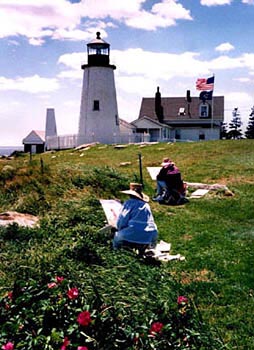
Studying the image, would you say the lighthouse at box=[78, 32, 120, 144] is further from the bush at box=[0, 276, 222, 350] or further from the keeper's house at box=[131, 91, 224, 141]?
the bush at box=[0, 276, 222, 350]

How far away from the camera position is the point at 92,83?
4172 cm

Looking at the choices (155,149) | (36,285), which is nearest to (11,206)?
(36,285)

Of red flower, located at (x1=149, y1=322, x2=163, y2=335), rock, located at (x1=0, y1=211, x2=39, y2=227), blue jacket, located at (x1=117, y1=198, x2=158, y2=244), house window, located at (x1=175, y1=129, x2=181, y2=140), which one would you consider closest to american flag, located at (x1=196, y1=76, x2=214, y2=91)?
house window, located at (x1=175, y1=129, x2=181, y2=140)

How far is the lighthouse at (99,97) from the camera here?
41.4 metres

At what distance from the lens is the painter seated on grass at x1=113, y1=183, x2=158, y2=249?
340 inches

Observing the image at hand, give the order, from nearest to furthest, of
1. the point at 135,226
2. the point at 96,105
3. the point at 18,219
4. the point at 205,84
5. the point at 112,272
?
the point at 112,272 → the point at 135,226 → the point at 18,219 → the point at 96,105 → the point at 205,84

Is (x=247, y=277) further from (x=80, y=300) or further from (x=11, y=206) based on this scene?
(x=11, y=206)

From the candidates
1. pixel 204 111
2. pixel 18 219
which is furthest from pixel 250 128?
pixel 18 219

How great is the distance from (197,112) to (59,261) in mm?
45595

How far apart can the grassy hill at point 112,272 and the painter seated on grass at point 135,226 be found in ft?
1.34

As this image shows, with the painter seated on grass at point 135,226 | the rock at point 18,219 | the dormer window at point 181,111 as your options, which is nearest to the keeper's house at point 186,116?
the dormer window at point 181,111

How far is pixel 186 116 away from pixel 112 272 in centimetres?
4525

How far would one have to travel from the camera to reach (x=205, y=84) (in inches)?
1654

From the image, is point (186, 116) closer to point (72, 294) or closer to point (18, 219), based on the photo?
point (18, 219)
